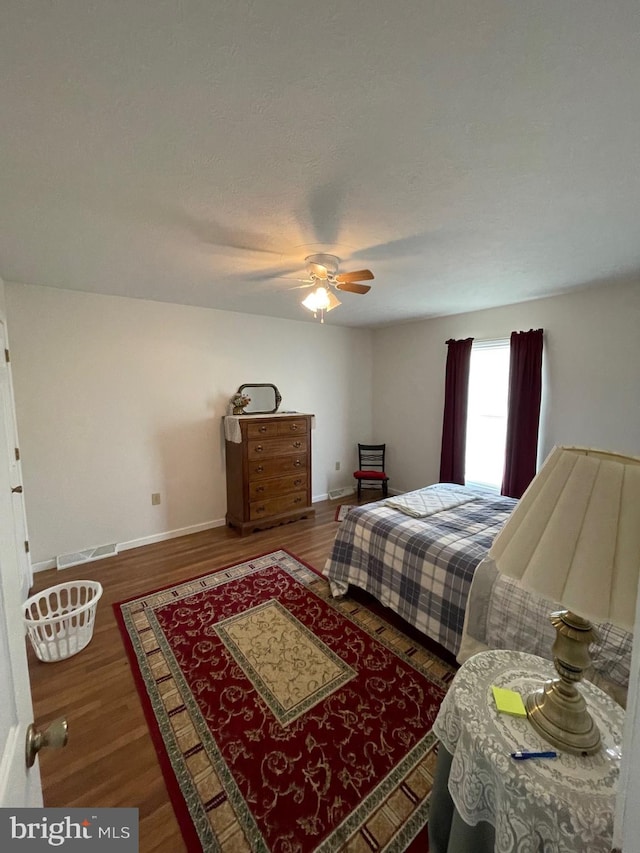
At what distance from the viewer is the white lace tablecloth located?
741 millimetres

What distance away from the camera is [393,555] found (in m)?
2.25

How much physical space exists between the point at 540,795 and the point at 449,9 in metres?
1.82

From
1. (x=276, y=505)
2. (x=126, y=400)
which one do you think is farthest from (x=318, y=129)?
(x=276, y=505)

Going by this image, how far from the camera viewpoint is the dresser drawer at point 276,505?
3699 mm

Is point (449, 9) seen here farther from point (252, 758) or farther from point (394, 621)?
point (394, 621)

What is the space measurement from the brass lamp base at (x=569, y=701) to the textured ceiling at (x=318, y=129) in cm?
147

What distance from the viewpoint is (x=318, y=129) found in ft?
3.75

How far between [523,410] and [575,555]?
3115 millimetres

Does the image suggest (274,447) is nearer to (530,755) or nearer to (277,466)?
(277,466)

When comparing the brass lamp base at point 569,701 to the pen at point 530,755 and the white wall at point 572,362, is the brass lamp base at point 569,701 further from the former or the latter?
the white wall at point 572,362

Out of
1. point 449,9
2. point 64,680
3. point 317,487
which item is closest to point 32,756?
point 64,680

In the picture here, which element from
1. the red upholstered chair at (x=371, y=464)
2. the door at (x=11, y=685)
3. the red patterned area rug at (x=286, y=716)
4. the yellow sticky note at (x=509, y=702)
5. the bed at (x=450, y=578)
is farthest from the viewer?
the red upholstered chair at (x=371, y=464)

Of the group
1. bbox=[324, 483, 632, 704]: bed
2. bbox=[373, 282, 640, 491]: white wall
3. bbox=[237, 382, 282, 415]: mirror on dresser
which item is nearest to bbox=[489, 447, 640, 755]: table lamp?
bbox=[324, 483, 632, 704]: bed

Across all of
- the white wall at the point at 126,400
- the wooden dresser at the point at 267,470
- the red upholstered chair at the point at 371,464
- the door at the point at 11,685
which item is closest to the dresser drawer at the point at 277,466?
the wooden dresser at the point at 267,470
